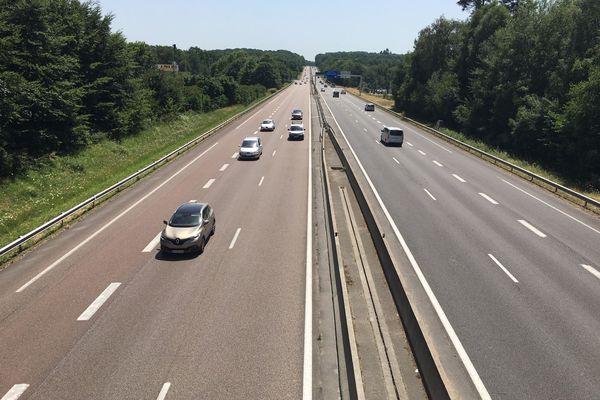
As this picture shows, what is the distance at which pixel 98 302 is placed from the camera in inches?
507

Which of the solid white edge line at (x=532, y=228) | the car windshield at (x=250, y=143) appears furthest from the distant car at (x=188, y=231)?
the car windshield at (x=250, y=143)

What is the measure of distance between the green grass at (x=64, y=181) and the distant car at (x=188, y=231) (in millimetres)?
7983

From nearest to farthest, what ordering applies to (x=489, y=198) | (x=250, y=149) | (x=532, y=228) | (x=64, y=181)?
1. (x=532, y=228)
2. (x=489, y=198)
3. (x=64, y=181)
4. (x=250, y=149)

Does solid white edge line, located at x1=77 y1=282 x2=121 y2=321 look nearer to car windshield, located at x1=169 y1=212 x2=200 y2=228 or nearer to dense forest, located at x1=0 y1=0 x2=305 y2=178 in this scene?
car windshield, located at x1=169 y1=212 x2=200 y2=228

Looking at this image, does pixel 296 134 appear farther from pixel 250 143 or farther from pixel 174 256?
pixel 174 256

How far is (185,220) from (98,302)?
4.79m

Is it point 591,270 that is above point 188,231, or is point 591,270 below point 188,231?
above

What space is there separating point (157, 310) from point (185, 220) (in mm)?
5001

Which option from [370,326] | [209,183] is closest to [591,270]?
[370,326]

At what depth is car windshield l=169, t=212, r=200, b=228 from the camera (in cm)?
1653

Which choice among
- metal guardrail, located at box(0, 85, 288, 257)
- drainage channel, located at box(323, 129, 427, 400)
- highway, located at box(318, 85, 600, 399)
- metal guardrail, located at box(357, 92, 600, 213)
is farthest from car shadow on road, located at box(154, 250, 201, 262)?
metal guardrail, located at box(357, 92, 600, 213)

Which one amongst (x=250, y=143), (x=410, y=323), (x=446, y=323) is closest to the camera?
(x=410, y=323)

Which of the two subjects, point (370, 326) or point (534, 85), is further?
point (534, 85)

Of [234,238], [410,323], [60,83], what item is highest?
[60,83]
